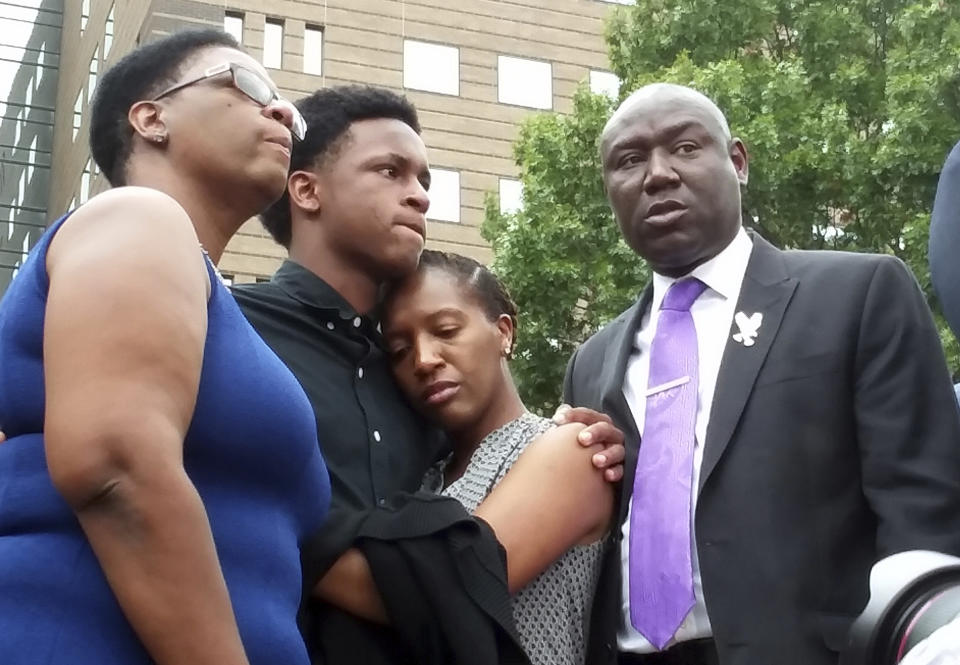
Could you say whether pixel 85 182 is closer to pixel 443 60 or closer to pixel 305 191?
pixel 443 60

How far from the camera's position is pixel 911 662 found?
4.62ft

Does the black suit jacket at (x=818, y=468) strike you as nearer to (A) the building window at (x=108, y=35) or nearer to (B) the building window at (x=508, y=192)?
(B) the building window at (x=508, y=192)

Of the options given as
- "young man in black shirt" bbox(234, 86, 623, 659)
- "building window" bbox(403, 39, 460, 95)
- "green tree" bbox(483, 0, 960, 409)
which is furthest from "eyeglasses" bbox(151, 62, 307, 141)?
"building window" bbox(403, 39, 460, 95)

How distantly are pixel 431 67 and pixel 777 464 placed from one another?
79.9 feet

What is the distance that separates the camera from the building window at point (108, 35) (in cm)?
3328

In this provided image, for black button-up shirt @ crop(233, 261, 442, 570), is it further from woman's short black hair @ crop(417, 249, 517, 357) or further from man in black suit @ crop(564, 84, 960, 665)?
man in black suit @ crop(564, 84, 960, 665)

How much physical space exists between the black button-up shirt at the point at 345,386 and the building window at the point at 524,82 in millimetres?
24149

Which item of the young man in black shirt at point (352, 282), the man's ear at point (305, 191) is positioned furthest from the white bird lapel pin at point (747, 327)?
the man's ear at point (305, 191)

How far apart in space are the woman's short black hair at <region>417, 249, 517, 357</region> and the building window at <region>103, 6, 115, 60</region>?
31.3m

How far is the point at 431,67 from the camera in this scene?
26.8 m

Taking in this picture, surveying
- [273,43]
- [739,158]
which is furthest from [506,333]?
[273,43]

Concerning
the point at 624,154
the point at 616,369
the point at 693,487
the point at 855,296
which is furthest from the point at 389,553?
the point at 624,154

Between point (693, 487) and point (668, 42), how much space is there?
35.3ft

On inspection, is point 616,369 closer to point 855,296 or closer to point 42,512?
point 855,296
